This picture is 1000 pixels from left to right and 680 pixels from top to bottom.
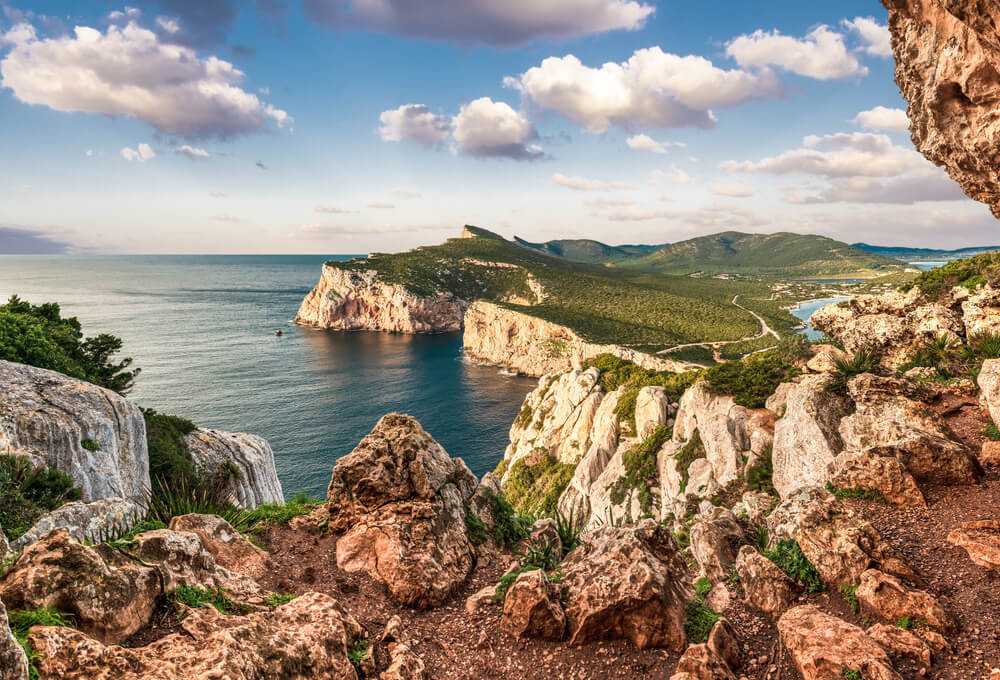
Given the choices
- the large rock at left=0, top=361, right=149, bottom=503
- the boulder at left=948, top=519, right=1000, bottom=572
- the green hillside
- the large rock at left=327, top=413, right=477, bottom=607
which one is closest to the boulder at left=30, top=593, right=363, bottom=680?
the large rock at left=327, top=413, right=477, bottom=607

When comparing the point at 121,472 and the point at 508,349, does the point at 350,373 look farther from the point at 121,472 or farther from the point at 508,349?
the point at 121,472

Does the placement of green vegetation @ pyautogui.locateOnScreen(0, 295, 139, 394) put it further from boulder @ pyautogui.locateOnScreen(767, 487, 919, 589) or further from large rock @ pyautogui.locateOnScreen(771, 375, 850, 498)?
large rock @ pyautogui.locateOnScreen(771, 375, 850, 498)

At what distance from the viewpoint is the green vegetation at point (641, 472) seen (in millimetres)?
30719

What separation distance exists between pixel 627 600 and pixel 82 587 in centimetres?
757

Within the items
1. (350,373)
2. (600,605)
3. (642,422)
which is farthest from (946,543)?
(350,373)

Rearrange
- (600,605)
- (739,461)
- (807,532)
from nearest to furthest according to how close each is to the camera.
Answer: (600,605) → (807,532) → (739,461)

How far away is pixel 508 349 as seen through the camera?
382 ft

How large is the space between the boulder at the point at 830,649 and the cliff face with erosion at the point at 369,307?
144 m

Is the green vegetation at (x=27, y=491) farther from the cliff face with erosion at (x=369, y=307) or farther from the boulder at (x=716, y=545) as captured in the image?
the cliff face with erosion at (x=369, y=307)

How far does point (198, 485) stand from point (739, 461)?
2342 centimetres

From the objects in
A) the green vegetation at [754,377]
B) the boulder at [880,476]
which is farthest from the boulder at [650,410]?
the boulder at [880,476]

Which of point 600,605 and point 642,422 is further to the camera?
point 642,422

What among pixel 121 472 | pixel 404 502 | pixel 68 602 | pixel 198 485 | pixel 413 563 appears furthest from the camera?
pixel 198 485

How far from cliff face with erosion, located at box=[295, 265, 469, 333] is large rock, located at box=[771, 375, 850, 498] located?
134 m
